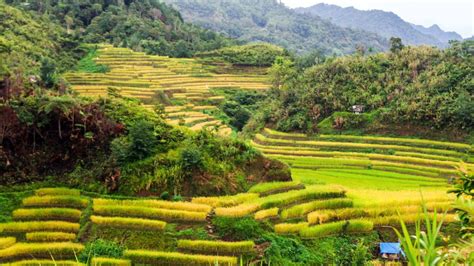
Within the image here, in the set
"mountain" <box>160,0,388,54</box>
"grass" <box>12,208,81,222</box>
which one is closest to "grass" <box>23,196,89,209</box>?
"grass" <box>12,208,81,222</box>

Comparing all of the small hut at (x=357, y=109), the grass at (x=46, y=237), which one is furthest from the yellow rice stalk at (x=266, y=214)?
the small hut at (x=357, y=109)

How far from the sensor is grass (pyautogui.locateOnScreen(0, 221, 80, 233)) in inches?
417

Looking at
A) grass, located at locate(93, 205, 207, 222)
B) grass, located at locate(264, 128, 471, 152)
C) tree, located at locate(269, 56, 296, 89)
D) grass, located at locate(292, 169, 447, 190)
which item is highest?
tree, located at locate(269, 56, 296, 89)

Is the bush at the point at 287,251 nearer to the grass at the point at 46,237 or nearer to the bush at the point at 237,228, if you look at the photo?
the bush at the point at 237,228

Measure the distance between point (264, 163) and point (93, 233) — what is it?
6.00m

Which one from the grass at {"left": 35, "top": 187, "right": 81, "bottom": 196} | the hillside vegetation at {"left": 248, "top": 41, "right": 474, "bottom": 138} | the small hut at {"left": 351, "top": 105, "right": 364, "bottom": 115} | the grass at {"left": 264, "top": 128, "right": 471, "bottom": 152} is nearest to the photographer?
the grass at {"left": 35, "top": 187, "right": 81, "bottom": 196}

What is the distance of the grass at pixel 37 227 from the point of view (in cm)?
1059

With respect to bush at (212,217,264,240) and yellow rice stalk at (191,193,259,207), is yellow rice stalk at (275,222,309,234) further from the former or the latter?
yellow rice stalk at (191,193,259,207)

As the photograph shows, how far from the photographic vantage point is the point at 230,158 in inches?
547

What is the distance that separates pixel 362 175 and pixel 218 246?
48.6 feet

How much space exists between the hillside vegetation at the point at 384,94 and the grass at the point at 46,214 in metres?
22.5

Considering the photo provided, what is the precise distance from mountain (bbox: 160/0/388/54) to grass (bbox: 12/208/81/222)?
4998 inches

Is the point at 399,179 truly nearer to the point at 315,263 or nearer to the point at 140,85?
the point at 315,263

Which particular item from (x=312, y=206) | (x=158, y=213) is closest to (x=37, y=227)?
(x=158, y=213)
